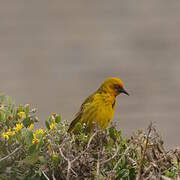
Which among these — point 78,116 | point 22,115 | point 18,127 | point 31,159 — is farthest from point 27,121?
point 78,116

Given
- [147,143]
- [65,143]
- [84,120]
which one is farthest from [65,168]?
[84,120]

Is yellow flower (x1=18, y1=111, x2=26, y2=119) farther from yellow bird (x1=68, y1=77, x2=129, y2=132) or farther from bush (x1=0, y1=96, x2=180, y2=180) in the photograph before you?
yellow bird (x1=68, y1=77, x2=129, y2=132)

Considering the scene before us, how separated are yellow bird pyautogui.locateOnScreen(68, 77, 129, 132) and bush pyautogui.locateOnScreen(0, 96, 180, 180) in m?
1.41

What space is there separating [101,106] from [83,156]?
2255 mm

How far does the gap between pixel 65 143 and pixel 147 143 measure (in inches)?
14.6

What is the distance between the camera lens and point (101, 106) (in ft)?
19.0

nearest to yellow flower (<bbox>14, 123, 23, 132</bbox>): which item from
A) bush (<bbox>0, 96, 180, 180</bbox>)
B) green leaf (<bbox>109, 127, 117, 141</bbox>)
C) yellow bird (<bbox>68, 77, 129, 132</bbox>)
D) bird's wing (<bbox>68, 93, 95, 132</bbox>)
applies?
bush (<bbox>0, 96, 180, 180</bbox>)

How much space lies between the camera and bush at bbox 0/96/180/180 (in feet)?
11.4

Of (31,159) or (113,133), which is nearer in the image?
(31,159)

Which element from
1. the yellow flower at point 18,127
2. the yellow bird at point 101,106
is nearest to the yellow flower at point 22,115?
the yellow flower at point 18,127

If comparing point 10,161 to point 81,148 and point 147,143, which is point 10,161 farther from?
point 147,143

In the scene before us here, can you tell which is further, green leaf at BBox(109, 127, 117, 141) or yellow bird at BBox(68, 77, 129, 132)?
yellow bird at BBox(68, 77, 129, 132)

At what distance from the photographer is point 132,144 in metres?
3.71

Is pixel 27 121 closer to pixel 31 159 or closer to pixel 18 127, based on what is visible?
pixel 18 127
